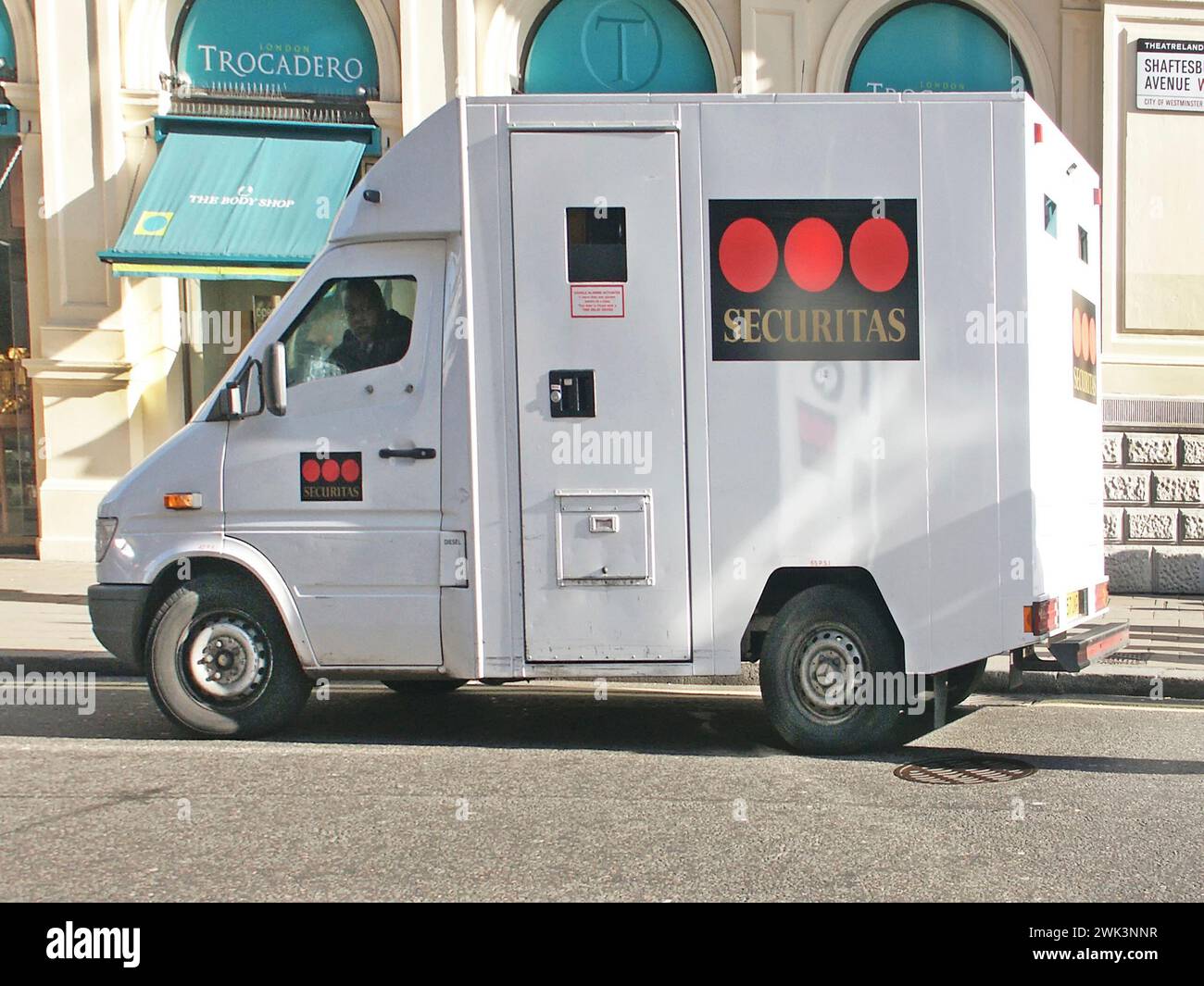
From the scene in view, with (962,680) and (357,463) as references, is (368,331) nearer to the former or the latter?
(357,463)

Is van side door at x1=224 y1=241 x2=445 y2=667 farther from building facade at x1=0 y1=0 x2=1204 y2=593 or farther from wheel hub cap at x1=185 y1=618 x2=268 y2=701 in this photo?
building facade at x1=0 y1=0 x2=1204 y2=593

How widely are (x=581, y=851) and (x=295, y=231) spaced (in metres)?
9.44

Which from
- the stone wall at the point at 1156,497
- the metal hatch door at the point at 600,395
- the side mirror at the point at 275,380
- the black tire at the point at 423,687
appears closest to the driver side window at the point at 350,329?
the side mirror at the point at 275,380

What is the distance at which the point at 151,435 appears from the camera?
13.9m

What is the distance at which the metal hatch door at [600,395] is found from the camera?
20.6 ft

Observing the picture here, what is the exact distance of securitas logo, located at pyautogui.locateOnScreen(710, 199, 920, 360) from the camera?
6.24 metres

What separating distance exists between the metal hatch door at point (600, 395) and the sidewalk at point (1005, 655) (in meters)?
2.81

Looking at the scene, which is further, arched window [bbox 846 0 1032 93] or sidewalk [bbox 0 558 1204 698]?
arched window [bbox 846 0 1032 93]

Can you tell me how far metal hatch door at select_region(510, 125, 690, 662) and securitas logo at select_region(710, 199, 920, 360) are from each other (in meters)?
0.27

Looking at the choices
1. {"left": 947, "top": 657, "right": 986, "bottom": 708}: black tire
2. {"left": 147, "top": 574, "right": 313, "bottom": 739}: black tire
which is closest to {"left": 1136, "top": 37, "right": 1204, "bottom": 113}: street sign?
{"left": 947, "top": 657, "right": 986, "bottom": 708}: black tire

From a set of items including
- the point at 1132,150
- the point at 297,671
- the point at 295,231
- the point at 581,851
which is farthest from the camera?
the point at 1132,150

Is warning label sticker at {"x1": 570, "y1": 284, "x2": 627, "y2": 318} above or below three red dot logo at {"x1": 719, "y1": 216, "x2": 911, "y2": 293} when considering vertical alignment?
below
